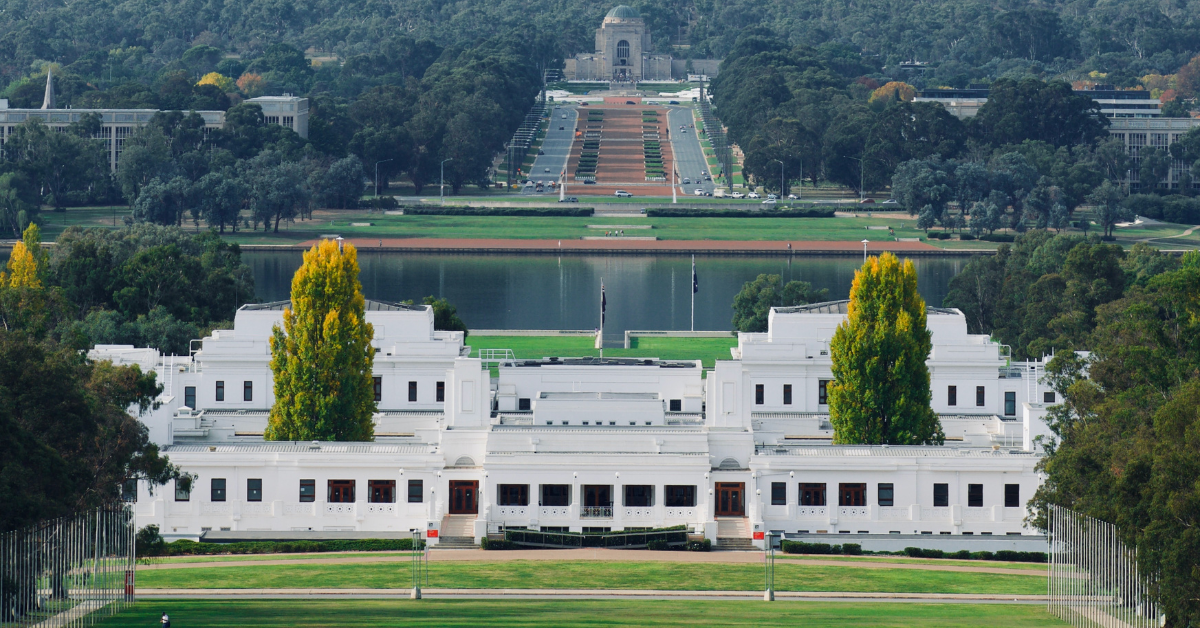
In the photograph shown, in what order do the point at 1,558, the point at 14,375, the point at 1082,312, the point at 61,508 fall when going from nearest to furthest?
the point at 1,558, the point at 61,508, the point at 14,375, the point at 1082,312

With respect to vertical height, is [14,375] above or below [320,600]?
above

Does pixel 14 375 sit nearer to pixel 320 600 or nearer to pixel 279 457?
pixel 320 600

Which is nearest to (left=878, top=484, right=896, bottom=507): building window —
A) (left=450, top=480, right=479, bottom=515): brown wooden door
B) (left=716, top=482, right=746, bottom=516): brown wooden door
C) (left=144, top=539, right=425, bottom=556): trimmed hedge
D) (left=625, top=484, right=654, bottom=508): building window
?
(left=716, top=482, right=746, bottom=516): brown wooden door

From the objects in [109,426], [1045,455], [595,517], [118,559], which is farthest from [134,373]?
[1045,455]

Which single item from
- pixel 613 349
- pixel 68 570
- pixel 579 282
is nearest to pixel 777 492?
pixel 68 570

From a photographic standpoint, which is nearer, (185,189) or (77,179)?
(185,189)

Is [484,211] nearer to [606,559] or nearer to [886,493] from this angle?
[886,493]
